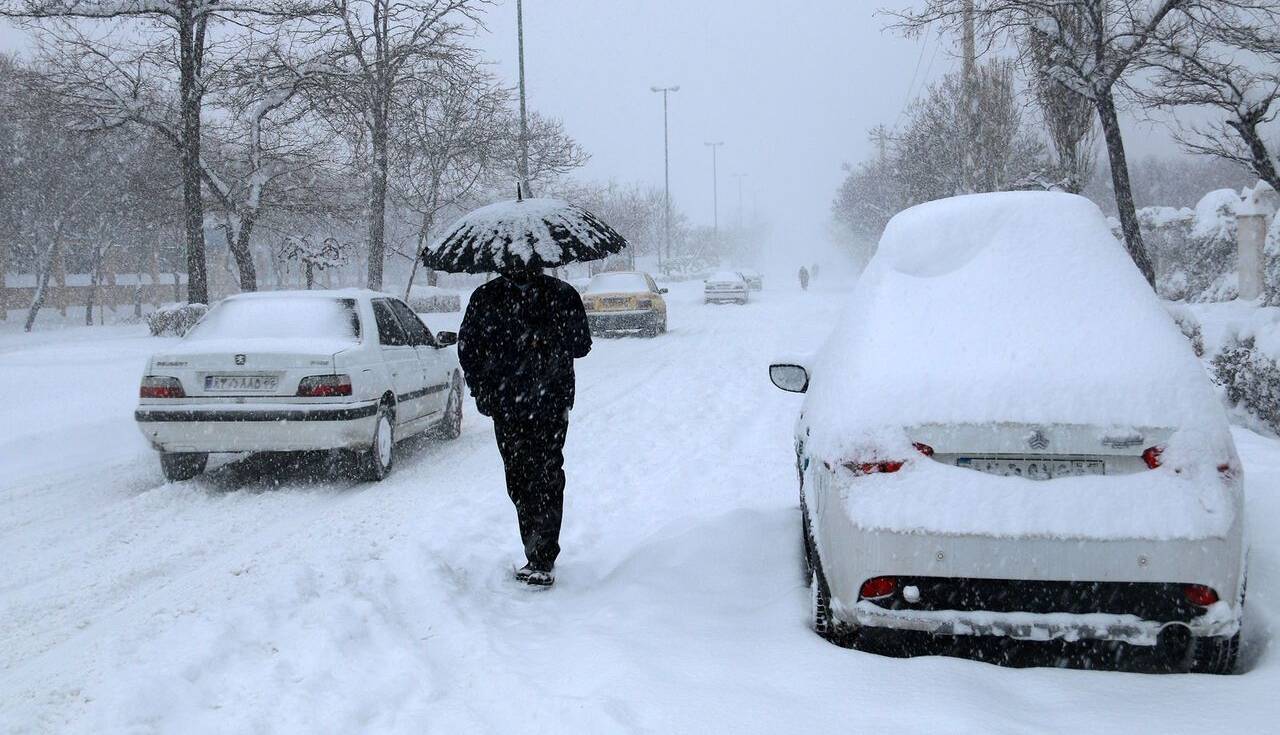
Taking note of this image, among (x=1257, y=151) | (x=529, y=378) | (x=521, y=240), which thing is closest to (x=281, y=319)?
(x=521, y=240)

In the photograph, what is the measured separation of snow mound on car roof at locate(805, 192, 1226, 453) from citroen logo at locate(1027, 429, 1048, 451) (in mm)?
46

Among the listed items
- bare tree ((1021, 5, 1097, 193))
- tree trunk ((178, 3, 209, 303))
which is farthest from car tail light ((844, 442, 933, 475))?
tree trunk ((178, 3, 209, 303))

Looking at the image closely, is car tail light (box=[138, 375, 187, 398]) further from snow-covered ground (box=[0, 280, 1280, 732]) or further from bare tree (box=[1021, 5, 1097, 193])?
bare tree (box=[1021, 5, 1097, 193])

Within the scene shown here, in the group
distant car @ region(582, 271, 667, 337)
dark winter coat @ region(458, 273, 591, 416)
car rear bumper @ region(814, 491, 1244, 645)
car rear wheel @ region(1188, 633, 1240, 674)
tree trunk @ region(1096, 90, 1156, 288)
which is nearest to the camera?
car rear bumper @ region(814, 491, 1244, 645)

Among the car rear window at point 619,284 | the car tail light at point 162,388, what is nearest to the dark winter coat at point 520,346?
the car tail light at point 162,388

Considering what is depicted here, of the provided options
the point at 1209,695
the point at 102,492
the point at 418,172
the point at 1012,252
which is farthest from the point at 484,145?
the point at 1209,695

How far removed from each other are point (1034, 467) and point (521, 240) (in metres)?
2.66

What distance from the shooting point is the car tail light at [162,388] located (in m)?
6.91

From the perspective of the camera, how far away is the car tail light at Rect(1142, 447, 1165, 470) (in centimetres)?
302

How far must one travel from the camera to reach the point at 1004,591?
10.1 ft

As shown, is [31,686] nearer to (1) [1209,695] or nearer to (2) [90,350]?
(1) [1209,695]

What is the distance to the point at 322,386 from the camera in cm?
691

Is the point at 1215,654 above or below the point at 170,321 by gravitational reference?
below

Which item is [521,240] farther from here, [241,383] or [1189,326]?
[1189,326]
